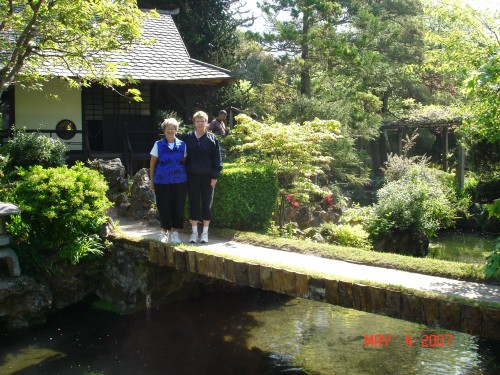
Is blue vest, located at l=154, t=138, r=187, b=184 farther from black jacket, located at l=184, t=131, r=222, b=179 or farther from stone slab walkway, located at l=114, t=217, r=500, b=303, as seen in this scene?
stone slab walkway, located at l=114, t=217, r=500, b=303

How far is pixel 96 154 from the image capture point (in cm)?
A: 1502

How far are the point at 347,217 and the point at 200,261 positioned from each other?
6.26 metres

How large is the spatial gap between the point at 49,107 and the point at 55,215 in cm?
879

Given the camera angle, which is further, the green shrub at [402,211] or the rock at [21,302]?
the green shrub at [402,211]

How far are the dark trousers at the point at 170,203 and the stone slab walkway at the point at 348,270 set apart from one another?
18.9 inches

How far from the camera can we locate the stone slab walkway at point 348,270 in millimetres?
5730

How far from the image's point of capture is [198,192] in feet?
26.6

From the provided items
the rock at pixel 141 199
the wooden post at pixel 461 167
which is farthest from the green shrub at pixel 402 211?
the wooden post at pixel 461 167

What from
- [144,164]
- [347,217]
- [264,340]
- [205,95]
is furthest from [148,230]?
[205,95]

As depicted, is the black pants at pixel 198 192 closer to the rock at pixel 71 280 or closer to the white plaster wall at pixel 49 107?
the rock at pixel 71 280

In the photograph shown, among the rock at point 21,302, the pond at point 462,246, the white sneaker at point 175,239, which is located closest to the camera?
the rock at point 21,302

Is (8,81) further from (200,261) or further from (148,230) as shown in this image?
(200,261)
